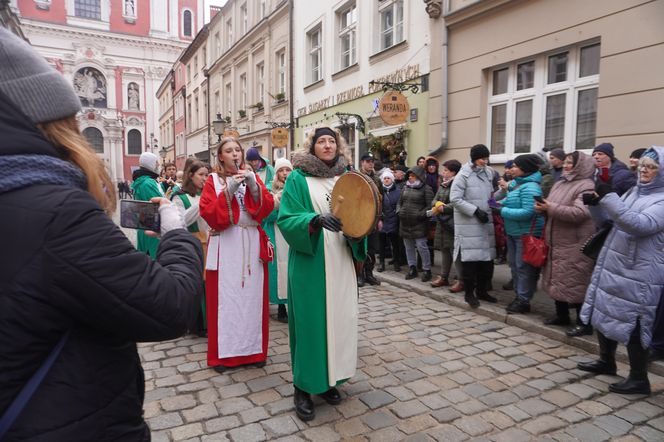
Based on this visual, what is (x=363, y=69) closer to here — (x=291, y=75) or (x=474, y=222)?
(x=291, y=75)

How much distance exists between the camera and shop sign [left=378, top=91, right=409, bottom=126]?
9.51 m

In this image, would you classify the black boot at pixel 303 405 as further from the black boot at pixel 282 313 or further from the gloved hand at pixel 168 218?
the black boot at pixel 282 313

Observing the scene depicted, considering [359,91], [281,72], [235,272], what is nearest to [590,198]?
[235,272]

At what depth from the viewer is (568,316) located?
4.86 meters

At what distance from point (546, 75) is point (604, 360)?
5.37m

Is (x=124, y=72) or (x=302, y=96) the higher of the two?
(x=124, y=72)

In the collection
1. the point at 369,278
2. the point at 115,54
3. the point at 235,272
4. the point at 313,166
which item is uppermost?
the point at 115,54

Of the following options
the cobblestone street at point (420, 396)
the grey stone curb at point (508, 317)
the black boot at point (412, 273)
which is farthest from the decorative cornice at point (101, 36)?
the cobblestone street at point (420, 396)

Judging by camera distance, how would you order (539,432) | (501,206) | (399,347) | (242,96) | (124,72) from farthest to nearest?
(124,72) < (242,96) < (501,206) < (399,347) < (539,432)

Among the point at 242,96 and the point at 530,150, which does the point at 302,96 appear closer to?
the point at 242,96

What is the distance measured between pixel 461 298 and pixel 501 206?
1.30 m

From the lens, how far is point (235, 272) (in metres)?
4.01

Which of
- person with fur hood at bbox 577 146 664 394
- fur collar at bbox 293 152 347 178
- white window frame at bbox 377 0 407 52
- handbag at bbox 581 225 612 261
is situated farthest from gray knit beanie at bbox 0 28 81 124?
white window frame at bbox 377 0 407 52

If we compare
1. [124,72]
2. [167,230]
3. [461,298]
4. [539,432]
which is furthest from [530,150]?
[124,72]
